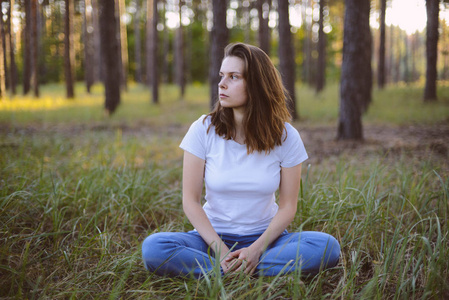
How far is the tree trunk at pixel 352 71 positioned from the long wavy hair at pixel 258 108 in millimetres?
4520

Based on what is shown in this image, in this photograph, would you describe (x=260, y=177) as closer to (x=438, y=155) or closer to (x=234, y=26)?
(x=438, y=155)

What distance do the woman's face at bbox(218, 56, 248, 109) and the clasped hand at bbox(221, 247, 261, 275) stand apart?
0.93m

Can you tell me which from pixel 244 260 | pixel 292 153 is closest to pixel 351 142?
pixel 292 153

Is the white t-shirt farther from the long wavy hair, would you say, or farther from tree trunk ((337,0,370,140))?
tree trunk ((337,0,370,140))

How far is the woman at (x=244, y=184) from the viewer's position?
214cm

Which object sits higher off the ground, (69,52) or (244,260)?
(69,52)

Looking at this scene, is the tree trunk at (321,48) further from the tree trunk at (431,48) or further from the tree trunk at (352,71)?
the tree trunk at (352,71)

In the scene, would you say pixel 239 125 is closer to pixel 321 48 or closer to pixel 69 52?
pixel 69 52

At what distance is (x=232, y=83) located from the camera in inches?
87.0

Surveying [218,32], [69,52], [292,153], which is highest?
[69,52]

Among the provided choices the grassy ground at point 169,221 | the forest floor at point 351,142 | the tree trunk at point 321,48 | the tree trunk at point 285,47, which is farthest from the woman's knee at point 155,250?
the tree trunk at point 321,48

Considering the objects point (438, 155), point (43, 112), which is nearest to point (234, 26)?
point (43, 112)

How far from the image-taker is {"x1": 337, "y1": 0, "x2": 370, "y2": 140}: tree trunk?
20.3 ft

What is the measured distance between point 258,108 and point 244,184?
1.69 feet
